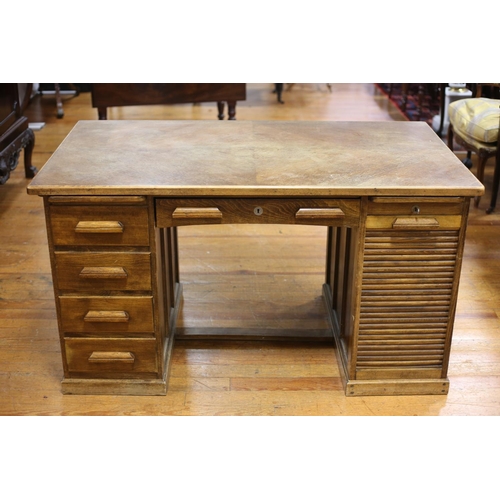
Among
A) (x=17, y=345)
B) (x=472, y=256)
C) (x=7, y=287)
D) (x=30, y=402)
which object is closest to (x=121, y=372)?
(x=30, y=402)

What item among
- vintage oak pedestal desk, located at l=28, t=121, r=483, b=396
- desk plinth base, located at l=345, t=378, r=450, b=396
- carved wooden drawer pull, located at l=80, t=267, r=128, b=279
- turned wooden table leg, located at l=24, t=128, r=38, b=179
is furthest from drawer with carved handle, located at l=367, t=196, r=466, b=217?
turned wooden table leg, located at l=24, t=128, r=38, b=179

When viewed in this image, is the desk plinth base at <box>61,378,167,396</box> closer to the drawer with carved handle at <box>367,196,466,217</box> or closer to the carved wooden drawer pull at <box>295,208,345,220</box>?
the carved wooden drawer pull at <box>295,208,345,220</box>

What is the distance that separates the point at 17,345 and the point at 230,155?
120cm

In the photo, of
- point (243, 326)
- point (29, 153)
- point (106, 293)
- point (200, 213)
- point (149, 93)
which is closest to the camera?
point (200, 213)

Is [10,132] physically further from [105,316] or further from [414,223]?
[414,223]

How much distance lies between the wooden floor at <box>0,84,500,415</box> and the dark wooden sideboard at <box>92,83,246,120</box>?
0.88 meters

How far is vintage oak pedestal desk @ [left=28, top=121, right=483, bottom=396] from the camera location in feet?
8.07

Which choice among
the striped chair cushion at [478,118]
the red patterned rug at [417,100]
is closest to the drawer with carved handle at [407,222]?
the striped chair cushion at [478,118]

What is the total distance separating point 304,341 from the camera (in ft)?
10.2

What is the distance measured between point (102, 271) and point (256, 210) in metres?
0.56

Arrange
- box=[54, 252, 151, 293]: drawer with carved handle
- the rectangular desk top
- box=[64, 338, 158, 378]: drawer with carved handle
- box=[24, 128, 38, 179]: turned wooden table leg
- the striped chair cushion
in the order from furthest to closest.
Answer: box=[24, 128, 38, 179]: turned wooden table leg → the striped chair cushion → box=[64, 338, 158, 378]: drawer with carved handle → box=[54, 252, 151, 293]: drawer with carved handle → the rectangular desk top

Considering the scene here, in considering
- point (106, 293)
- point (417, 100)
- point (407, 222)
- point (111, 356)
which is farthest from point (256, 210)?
point (417, 100)

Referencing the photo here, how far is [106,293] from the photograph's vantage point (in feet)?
8.55

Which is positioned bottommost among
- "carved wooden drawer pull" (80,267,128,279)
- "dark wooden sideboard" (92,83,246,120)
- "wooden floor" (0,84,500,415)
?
"wooden floor" (0,84,500,415)
